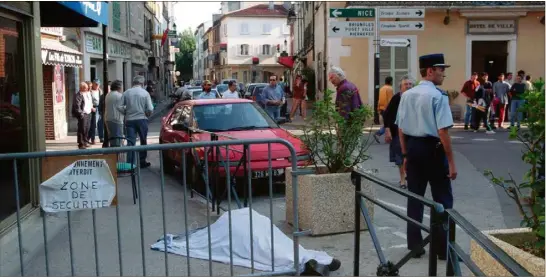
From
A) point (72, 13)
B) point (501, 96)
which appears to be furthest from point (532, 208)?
point (501, 96)

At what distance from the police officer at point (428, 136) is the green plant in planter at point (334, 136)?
85 centimetres

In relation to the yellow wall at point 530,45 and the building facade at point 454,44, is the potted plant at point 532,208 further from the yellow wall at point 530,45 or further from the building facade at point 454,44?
the yellow wall at point 530,45

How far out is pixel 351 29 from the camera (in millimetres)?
18578

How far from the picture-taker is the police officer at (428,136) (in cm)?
537

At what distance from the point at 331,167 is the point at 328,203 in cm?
42

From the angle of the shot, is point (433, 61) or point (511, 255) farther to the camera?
point (433, 61)

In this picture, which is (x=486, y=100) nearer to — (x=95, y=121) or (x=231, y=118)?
(x=231, y=118)

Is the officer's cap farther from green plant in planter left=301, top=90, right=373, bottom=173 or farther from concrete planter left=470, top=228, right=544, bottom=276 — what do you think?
concrete planter left=470, top=228, right=544, bottom=276

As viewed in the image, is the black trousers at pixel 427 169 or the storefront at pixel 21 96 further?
the storefront at pixel 21 96

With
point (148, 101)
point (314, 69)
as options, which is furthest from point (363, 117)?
point (314, 69)

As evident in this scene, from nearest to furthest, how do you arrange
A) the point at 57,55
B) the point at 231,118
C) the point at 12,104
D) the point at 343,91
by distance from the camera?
the point at 12,104, the point at 343,91, the point at 231,118, the point at 57,55

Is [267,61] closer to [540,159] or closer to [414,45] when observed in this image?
[414,45]

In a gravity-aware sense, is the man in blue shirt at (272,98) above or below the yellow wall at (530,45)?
below

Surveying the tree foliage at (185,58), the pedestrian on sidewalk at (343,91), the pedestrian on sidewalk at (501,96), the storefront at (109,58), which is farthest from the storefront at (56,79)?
the tree foliage at (185,58)
